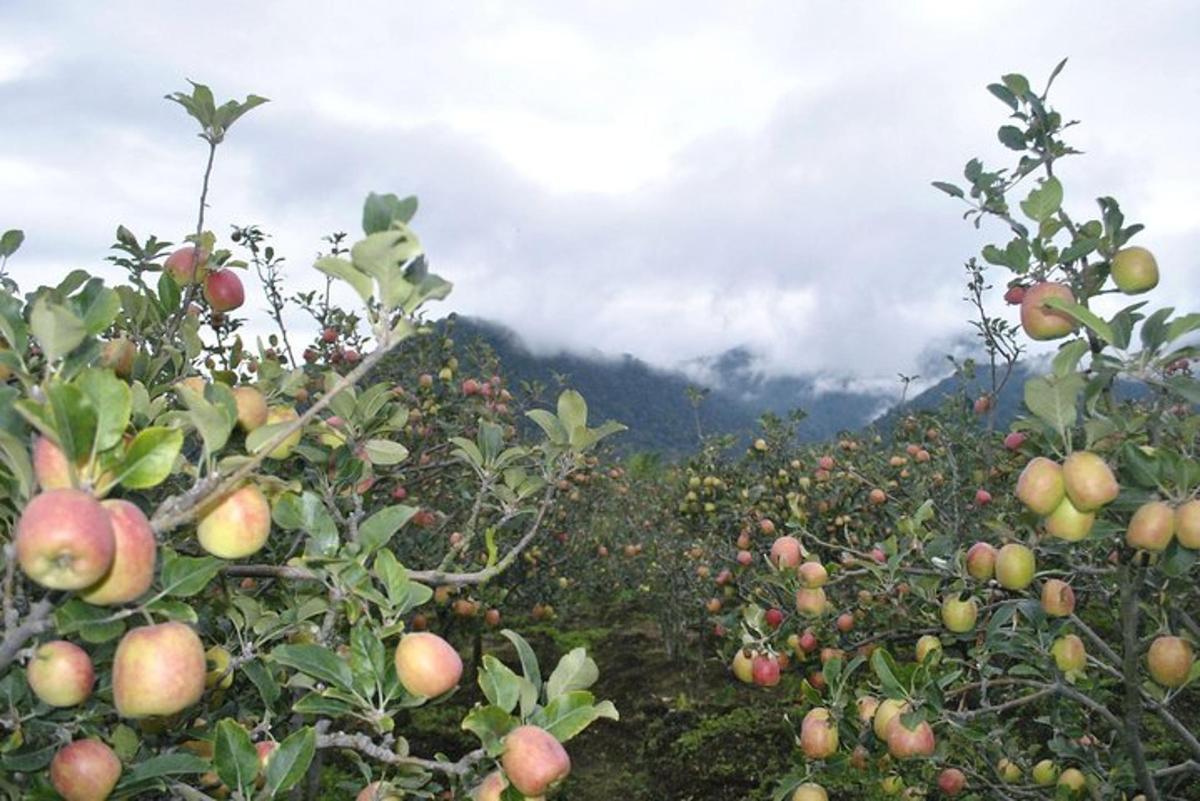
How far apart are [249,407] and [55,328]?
1.61ft

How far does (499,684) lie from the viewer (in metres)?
1.41

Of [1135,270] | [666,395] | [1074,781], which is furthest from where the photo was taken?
[666,395]

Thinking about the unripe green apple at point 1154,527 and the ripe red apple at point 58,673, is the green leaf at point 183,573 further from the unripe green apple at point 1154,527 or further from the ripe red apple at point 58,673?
the unripe green apple at point 1154,527

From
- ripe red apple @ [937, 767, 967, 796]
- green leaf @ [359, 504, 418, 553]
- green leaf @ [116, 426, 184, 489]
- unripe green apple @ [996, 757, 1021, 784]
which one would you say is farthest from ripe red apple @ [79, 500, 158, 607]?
unripe green apple @ [996, 757, 1021, 784]

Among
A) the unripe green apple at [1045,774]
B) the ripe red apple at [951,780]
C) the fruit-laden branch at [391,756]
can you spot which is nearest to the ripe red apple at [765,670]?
the ripe red apple at [951,780]

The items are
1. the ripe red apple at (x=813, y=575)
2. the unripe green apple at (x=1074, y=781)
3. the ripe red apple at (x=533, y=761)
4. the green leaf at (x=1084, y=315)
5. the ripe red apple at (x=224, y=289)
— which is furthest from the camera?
the ripe red apple at (x=813, y=575)

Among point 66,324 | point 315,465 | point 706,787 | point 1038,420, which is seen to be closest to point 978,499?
point 706,787

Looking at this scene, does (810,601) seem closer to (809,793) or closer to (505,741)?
(809,793)

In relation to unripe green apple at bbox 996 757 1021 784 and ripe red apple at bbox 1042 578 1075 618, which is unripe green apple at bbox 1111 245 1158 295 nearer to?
ripe red apple at bbox 1042 578 1075 618

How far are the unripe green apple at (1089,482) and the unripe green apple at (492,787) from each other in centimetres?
134

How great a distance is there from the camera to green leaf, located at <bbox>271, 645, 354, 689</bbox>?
1.35m

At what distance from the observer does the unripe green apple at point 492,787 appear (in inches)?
54.5

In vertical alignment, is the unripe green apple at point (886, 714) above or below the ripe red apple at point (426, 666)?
below

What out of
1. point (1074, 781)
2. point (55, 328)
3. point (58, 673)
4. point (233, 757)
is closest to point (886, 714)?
point (1074, 781)
